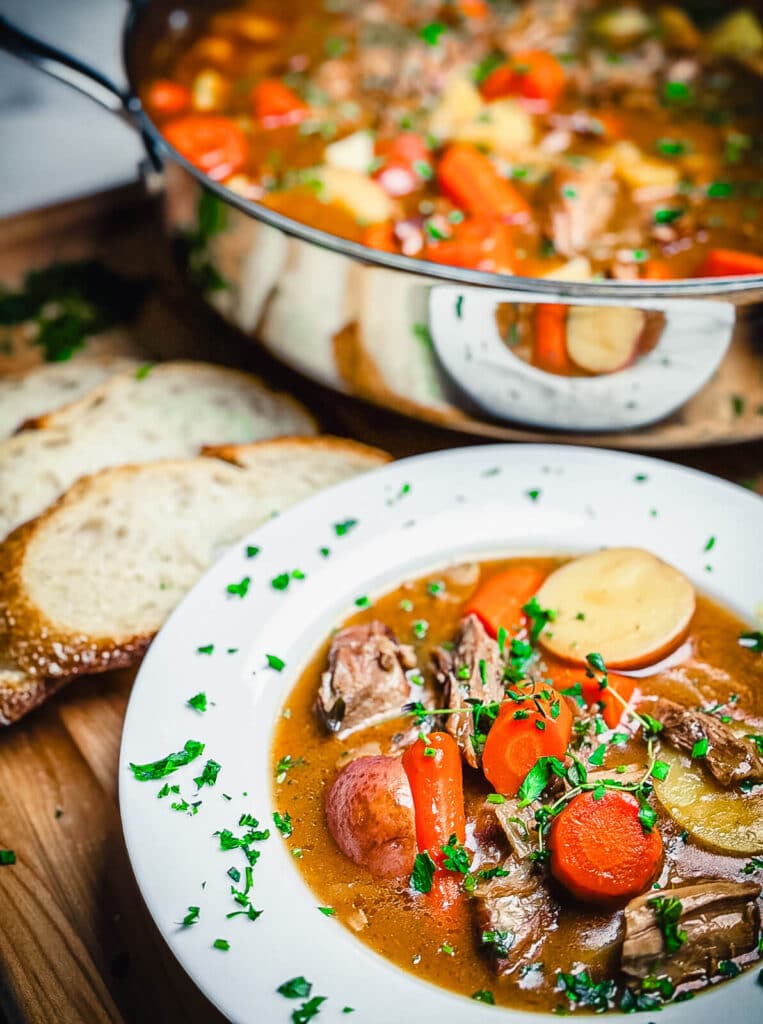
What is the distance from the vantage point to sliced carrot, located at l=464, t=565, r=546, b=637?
2572 mm

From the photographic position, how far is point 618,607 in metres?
2.54

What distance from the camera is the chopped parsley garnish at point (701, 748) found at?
223 cm

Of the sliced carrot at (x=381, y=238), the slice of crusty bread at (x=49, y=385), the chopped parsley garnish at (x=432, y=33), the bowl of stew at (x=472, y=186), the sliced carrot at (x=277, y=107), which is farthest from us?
the chopped parsley garnish at (x=432, y=33)

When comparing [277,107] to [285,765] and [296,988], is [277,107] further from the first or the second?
[296,988]

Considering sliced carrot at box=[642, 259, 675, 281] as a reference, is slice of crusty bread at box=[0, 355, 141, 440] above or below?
below

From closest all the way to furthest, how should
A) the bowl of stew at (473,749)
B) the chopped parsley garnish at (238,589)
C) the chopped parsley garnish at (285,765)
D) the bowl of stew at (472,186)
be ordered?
the bowl of stew at (473,749), the chopped parsley garnish at (285,765), the chopped parsley garnish at (238,589), the bowl of stew at (472,186)

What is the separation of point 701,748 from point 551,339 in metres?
1.11

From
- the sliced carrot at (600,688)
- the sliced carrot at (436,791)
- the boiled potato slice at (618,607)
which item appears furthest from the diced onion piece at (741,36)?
the sliced carrot at (436,791)

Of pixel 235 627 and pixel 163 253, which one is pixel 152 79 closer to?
pixel 163 253

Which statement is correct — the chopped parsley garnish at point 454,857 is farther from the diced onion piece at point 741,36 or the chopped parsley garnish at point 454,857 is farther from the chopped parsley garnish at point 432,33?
the diced onion piece at point 741,36

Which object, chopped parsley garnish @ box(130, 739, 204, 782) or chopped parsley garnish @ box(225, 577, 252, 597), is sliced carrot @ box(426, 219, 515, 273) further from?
chopped parsley garnish @ box(130, 739, 204, 782)

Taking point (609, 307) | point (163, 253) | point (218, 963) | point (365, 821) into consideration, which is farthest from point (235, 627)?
point (163, 253)

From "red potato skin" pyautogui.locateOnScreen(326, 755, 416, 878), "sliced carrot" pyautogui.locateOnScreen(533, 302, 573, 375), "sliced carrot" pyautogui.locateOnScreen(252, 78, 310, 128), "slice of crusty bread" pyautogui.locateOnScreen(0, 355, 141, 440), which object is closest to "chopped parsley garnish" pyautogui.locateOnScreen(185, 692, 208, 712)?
"red potato skin" pyautogui.locateOnScreen(326, 755, 416, 878)

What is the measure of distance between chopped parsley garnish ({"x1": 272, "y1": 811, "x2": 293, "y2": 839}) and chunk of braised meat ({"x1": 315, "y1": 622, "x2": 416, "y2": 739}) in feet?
0.83
